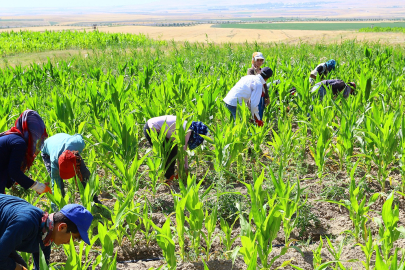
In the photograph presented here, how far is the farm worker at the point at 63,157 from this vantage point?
8.50 feet

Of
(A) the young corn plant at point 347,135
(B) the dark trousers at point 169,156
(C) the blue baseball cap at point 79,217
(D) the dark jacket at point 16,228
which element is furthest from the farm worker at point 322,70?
(D) the dark jacket at point 16,228

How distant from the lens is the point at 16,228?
1.82 metres

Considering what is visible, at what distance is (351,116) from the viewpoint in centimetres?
374

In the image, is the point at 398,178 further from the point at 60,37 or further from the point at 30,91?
the point at 60,37

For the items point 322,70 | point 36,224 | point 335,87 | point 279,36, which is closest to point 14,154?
point 36,224

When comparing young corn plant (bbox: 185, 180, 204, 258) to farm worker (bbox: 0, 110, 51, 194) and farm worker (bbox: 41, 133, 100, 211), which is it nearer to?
farm worker (bbox: 41, 133, 100, 211)

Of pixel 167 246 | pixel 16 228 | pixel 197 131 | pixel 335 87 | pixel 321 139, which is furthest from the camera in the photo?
pixel 335 87

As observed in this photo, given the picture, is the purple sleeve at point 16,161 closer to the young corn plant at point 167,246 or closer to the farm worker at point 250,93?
the young corn plant at point 167,246

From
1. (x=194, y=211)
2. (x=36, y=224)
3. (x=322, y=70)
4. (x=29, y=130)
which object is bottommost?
(x=194, y=211)

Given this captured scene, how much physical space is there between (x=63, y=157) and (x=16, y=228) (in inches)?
32.2

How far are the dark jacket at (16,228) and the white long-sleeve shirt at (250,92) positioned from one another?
2.78m

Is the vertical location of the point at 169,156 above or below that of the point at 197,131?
below

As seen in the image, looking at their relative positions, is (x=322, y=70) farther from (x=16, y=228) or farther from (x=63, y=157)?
(x=16, y=228)

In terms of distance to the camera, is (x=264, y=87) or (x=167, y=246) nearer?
(x=167, y=246)
